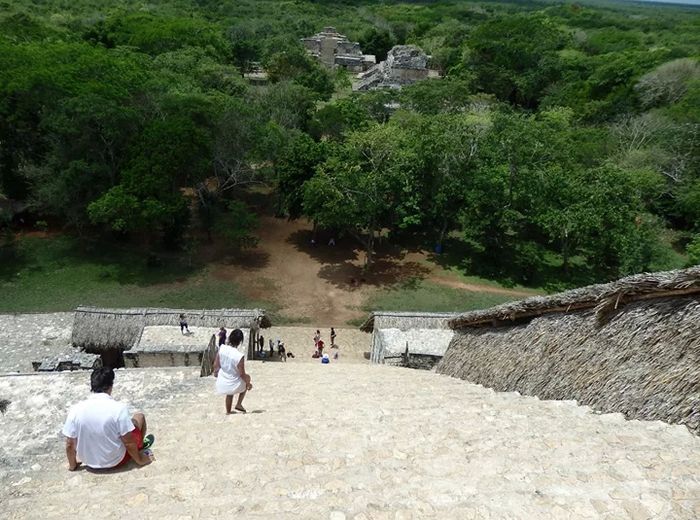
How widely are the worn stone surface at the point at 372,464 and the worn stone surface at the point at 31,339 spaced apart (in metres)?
7.35

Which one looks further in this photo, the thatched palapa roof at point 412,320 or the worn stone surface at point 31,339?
the thatched palapa roof at point 412,320

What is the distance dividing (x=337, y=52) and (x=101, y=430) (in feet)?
217

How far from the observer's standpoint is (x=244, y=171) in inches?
1031

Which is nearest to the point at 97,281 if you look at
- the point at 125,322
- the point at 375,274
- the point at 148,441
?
the point at 125,322

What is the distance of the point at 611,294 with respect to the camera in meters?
7.29

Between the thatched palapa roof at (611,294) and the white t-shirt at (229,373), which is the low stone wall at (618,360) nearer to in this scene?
the thatched palapa roof at (611,294)

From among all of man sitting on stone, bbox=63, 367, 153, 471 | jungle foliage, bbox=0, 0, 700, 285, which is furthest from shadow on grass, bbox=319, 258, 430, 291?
man sitting on stone, bbox=63, 367, 153, 471

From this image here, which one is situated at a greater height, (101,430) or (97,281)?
(101,430)

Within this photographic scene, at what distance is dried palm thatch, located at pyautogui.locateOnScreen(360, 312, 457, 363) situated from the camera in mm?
15633

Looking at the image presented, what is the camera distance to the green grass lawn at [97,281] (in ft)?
69.4

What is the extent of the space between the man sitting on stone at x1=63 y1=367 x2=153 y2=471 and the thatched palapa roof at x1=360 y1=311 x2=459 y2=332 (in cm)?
1251

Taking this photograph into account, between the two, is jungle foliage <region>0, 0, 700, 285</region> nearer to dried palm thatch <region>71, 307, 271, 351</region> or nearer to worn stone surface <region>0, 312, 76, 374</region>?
worn stone surface <region>0, 312, 76, 374</region>

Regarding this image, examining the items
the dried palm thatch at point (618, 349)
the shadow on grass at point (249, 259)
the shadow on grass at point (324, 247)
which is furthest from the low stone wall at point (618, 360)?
the shadow on grass at point (249, 259)

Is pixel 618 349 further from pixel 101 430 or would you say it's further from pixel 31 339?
pixel 31 339
